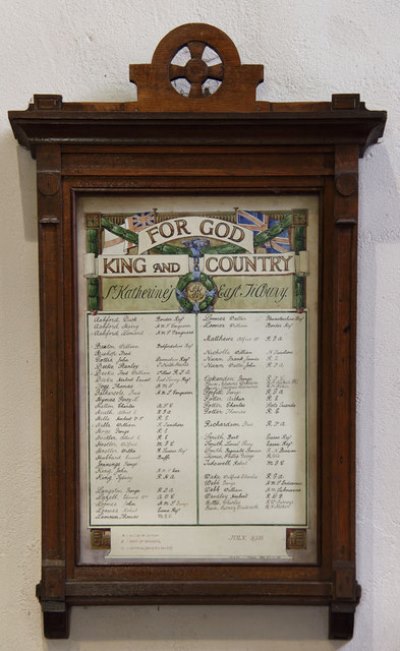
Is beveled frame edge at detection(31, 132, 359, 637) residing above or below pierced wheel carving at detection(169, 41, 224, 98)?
below

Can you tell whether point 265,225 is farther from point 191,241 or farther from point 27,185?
point 27,185

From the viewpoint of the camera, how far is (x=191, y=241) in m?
1.04

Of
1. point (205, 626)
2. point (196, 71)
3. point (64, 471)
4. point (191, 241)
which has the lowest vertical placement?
point (205, 626)

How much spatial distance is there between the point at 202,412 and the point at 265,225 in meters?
0.30

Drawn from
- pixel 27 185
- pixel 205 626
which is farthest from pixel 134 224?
pixel 205 626

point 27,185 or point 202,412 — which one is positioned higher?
point 27,185

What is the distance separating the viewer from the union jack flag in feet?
3.41

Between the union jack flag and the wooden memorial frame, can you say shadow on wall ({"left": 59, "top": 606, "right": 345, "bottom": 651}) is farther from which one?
the union jack flag

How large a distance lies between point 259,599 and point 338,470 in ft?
0.76

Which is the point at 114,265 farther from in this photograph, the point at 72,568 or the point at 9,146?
the point at 72,568

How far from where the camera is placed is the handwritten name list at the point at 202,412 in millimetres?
1045

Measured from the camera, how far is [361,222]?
1062 millimetres

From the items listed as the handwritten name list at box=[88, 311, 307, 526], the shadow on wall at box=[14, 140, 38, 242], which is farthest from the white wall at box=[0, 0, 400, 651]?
the handwritten name list at box=[88, 311, 307, 526]

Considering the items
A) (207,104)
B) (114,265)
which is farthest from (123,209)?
(207,104)
